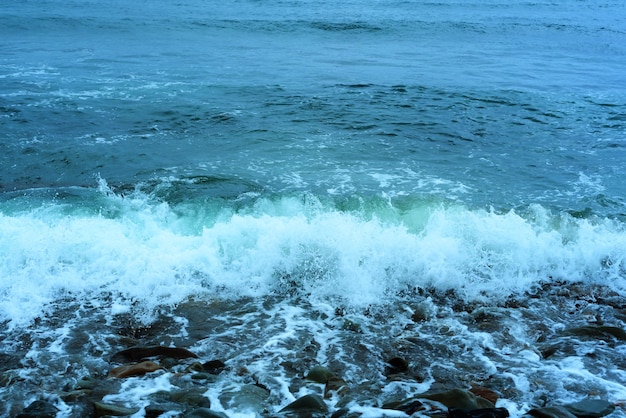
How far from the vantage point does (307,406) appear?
16.6 ft

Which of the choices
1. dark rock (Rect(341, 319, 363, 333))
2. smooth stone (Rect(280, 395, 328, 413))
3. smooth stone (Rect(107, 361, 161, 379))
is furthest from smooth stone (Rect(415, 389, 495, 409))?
smooth stone (Rect(107, 361, 161, 379))

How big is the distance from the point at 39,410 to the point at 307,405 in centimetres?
255

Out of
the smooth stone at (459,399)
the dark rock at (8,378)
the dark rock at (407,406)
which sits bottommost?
the dark rock at (8,378)

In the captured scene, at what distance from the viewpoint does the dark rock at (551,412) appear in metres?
4.83

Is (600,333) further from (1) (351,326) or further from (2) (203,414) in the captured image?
(2) (203,414)

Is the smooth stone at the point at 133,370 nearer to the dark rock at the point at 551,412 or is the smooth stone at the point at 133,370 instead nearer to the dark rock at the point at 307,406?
the dark rock at the point at 307,406

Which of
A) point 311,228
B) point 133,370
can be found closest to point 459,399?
point 133,370

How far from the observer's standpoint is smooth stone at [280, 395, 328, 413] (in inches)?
198

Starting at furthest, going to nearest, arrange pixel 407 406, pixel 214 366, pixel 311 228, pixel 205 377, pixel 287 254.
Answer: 1. pixel 311 228
2. pixel 287 254
3. pixel 214 366
4. pixel 205 377
5. pixel 407 406

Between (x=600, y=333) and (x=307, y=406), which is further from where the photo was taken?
(x=600, y=333)

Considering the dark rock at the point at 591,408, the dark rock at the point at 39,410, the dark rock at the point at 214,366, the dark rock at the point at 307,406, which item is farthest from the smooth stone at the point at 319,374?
the dark rock at the point at 39,410

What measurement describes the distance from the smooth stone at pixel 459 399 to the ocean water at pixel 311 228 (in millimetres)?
412

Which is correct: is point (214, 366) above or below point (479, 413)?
below

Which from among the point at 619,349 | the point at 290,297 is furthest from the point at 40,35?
the point at 619,349
